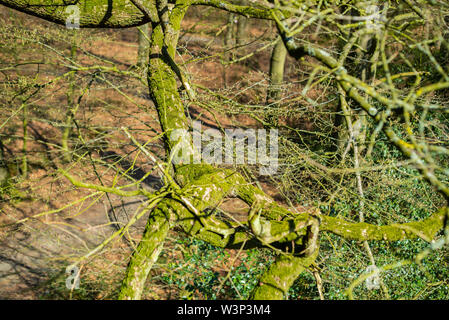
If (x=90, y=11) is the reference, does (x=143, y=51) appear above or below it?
below

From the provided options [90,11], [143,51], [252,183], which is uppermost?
[90,11]

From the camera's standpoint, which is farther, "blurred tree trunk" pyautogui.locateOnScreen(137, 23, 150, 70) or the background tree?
"blurred tree trunk" pyautogui.locateOnScreen(137, 23, 150, 70)

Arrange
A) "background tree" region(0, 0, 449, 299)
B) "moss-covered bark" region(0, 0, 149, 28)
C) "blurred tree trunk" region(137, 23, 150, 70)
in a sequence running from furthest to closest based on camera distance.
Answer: "blurred tree trunk" region(137, 23, 150, 70)
"moss-covered bark" region(0, 0, 149, 28)
"background tree" region(0, 0, 449, 299)

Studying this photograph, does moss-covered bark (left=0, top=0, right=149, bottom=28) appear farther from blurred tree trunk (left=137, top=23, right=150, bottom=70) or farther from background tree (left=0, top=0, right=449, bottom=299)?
blurred tree trunk (left=137, top=23, right=150, bottom=70)

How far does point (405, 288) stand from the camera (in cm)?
518

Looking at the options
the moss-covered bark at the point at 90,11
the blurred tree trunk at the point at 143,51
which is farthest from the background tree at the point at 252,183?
the blurred tree trunk at the point at 143,51

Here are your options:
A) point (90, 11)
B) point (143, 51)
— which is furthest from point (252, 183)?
point (143, 51)

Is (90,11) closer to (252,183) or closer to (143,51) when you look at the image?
(252,183)

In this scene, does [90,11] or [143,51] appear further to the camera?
[143,51]

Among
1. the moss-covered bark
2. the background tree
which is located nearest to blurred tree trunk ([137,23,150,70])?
the moss-covered bark

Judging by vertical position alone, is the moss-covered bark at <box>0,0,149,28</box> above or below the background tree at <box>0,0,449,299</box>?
above

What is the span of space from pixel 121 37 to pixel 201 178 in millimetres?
17692
